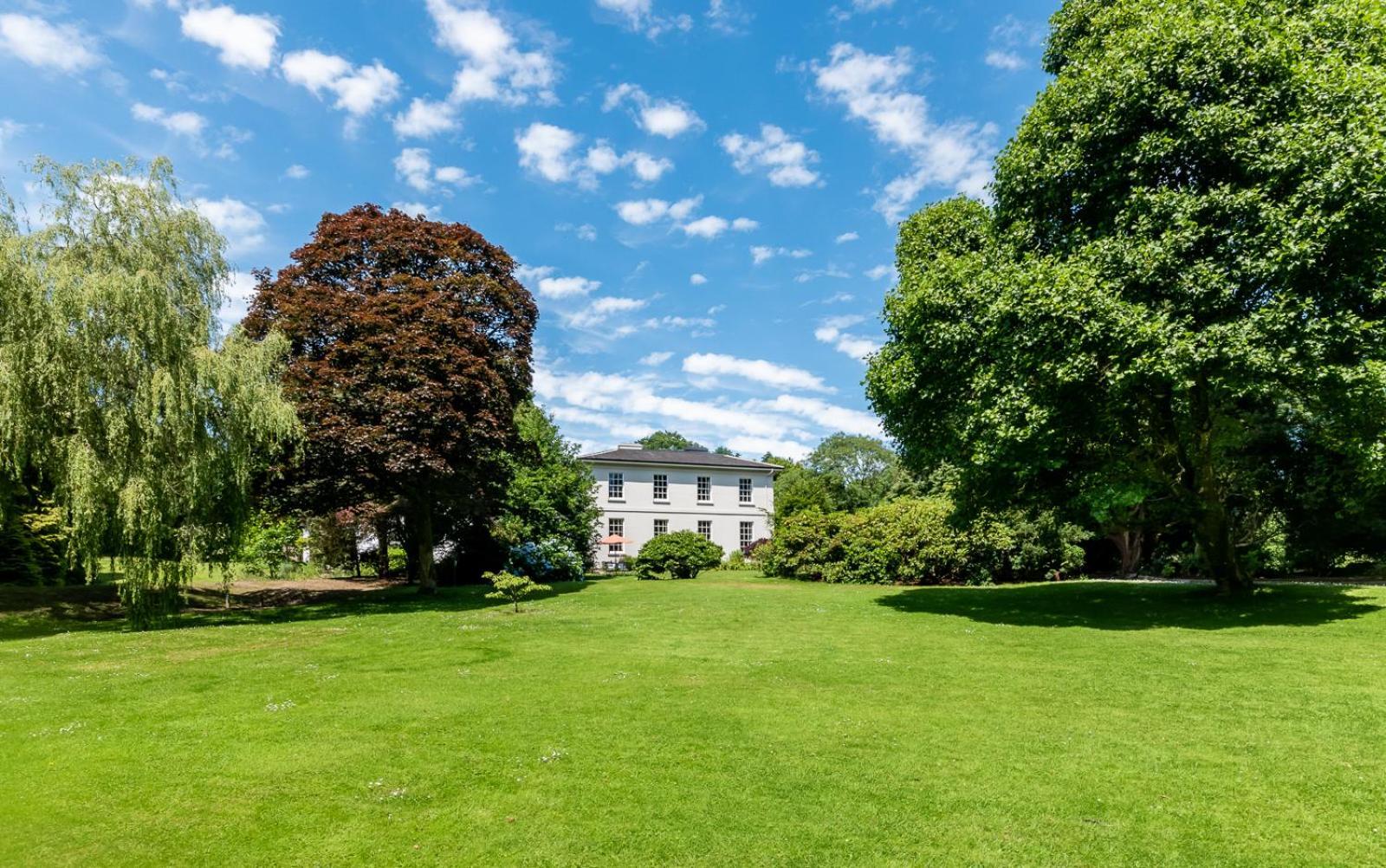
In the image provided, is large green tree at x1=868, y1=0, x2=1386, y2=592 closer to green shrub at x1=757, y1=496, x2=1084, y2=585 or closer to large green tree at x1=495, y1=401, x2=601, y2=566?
green shrub at x1=757, y1=496, x2=1084, y2=585

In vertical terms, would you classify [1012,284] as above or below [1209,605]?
above

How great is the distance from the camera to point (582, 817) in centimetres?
544

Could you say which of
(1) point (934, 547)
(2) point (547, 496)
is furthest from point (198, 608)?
(1) point (934, 547)

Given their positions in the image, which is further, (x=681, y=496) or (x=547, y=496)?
(x=681, y=496)

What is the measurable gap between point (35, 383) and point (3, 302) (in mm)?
2028

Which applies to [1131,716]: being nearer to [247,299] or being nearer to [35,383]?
[35,383]

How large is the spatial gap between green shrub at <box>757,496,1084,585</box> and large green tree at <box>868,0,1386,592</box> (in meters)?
9.32

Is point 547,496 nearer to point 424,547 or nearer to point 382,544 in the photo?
point 424,547

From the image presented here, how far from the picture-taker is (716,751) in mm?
6965

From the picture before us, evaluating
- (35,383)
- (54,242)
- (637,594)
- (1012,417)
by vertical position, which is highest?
(54,242)

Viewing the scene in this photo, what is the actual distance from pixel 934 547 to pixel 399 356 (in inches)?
835

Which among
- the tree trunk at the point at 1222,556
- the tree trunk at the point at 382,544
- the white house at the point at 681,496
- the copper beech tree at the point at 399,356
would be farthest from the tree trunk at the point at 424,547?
the tree trunk at the point at 1222,556

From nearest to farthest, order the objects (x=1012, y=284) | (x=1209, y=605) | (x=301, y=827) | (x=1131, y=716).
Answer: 1. (x=301, y=827)
2. (x=1131, y=716)
3. (x=1012, y=284)
4. (x=1209, y=605)

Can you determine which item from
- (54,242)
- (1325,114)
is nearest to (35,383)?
(54,242)
